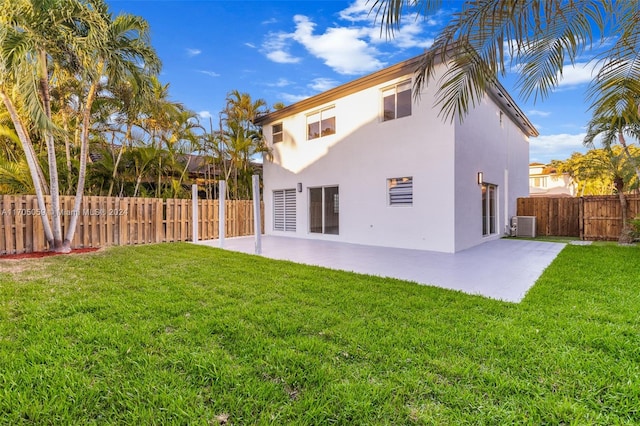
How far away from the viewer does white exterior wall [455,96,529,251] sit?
932 cm

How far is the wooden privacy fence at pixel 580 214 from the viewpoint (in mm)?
11195

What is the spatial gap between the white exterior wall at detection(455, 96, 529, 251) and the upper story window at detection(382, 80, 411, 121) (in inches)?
69.2

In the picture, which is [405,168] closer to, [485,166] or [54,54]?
[485,166]

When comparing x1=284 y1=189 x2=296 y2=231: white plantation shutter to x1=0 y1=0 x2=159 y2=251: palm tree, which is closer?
x1=0 y1=0 x2=159 y2=251: palm tree

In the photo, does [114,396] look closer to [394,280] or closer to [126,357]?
[126,357]

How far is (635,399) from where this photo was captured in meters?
2.21

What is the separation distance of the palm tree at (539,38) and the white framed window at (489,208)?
7538 mm

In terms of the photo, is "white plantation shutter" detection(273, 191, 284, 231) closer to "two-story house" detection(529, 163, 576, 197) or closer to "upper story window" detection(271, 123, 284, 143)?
"upper story window" detection(271, 123, 284, 143)

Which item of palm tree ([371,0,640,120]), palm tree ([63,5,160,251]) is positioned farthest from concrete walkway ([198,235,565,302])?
palm tree ([63,5,160,251])

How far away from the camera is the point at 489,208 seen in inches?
470

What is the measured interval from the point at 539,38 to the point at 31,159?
35.3 feet

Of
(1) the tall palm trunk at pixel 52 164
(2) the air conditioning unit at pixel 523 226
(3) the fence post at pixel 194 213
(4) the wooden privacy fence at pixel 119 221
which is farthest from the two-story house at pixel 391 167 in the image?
(1) the tall palm trunk at pixel 52 164

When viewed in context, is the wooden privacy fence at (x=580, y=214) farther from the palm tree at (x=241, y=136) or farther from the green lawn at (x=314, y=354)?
the palm tree at (x=241, y=136)

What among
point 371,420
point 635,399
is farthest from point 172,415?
point 635,399
